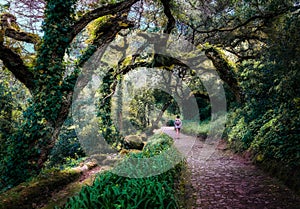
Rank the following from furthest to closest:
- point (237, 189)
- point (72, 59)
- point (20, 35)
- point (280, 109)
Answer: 1. point (72, 59)
2. point (20, 35)
3. point (280, 109)
4. point (237, 189)

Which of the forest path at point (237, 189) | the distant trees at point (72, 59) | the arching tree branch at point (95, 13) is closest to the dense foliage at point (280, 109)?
the distant trees at point (72, 59)

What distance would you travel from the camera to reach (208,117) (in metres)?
19.5

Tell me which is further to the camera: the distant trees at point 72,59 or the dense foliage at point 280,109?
the distant trees at point 72,59

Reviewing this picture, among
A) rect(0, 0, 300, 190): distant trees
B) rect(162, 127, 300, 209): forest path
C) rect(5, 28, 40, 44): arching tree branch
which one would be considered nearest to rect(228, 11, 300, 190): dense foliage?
rect(0, 0, 300, 190): distant trees

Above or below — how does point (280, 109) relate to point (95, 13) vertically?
below

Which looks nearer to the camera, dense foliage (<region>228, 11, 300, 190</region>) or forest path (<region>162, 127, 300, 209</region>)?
forest path (<region>162, 127, 300, 209</region>)

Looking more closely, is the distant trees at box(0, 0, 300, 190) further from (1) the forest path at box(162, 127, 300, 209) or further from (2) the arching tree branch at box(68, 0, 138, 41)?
(1) the forest path at box(162, 127, 300, 209)

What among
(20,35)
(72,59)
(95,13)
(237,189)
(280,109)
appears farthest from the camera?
(72,59)

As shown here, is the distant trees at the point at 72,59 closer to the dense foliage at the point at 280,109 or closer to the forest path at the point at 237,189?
the dense foliage at the point at 280,109

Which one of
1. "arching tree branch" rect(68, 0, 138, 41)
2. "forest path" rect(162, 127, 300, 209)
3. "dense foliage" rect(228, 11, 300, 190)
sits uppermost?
"arching tree branch" rect(68, 0, 138, 41)

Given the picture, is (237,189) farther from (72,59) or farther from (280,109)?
(72,59)

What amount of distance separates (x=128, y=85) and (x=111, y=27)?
12.5m

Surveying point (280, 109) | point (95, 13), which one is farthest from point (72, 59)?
point (280, 109)

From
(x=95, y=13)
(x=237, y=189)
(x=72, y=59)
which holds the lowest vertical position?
(x=237, y=189)
